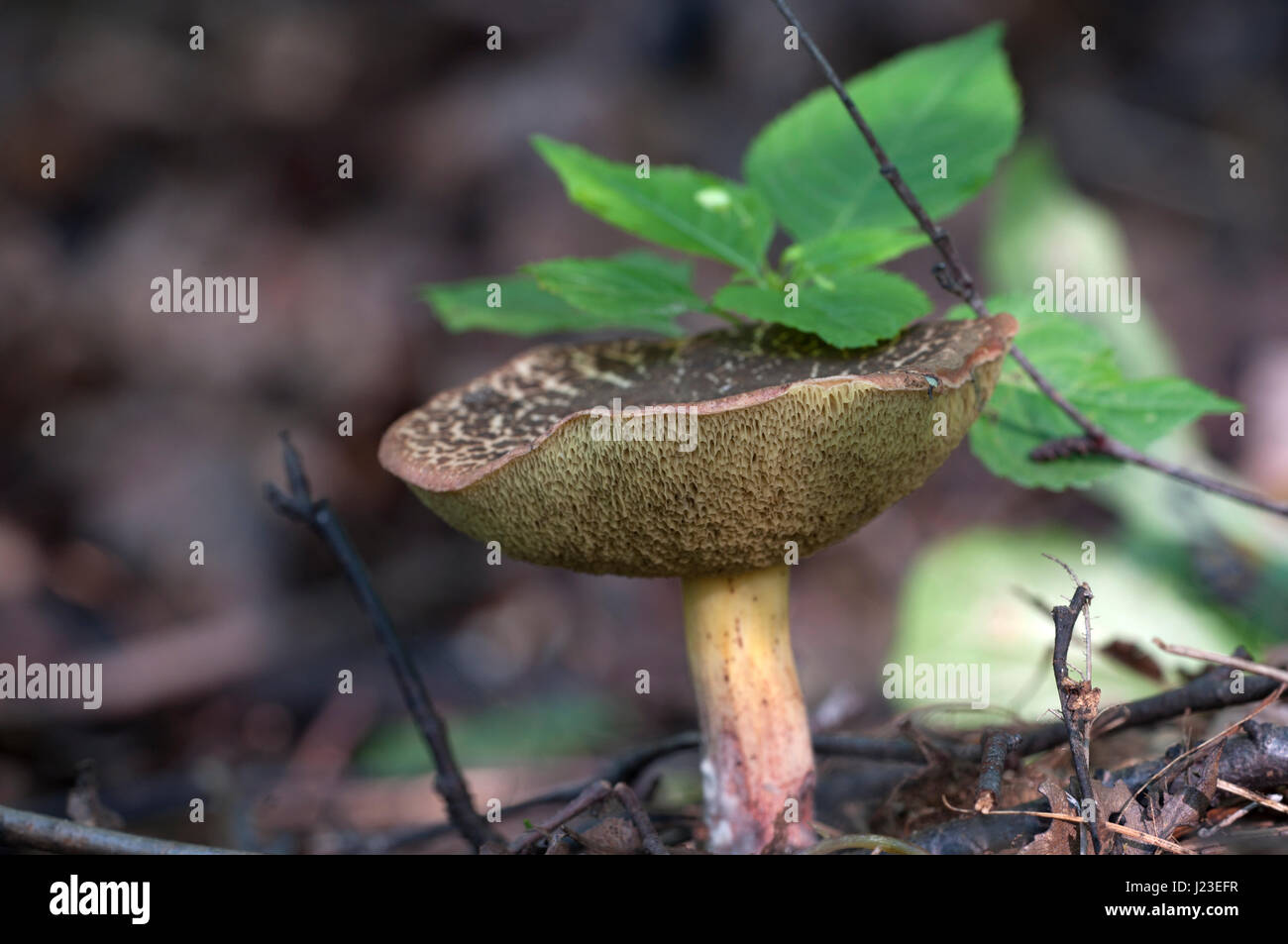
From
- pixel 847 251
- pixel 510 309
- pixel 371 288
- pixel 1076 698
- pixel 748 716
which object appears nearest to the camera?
pixel 1076 698

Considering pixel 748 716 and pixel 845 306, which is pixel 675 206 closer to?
pixel 845 306

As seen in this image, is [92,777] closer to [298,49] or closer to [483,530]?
[483,530]

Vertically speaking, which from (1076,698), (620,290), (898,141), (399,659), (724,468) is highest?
(898,141)

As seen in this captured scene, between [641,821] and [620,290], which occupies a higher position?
[620,290]

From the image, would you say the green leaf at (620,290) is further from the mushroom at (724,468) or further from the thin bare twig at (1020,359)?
the thin bare twig at (1020,359)

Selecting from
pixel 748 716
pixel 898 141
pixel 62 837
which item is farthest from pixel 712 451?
pixel 62 837

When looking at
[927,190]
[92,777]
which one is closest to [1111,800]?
[927,190]
